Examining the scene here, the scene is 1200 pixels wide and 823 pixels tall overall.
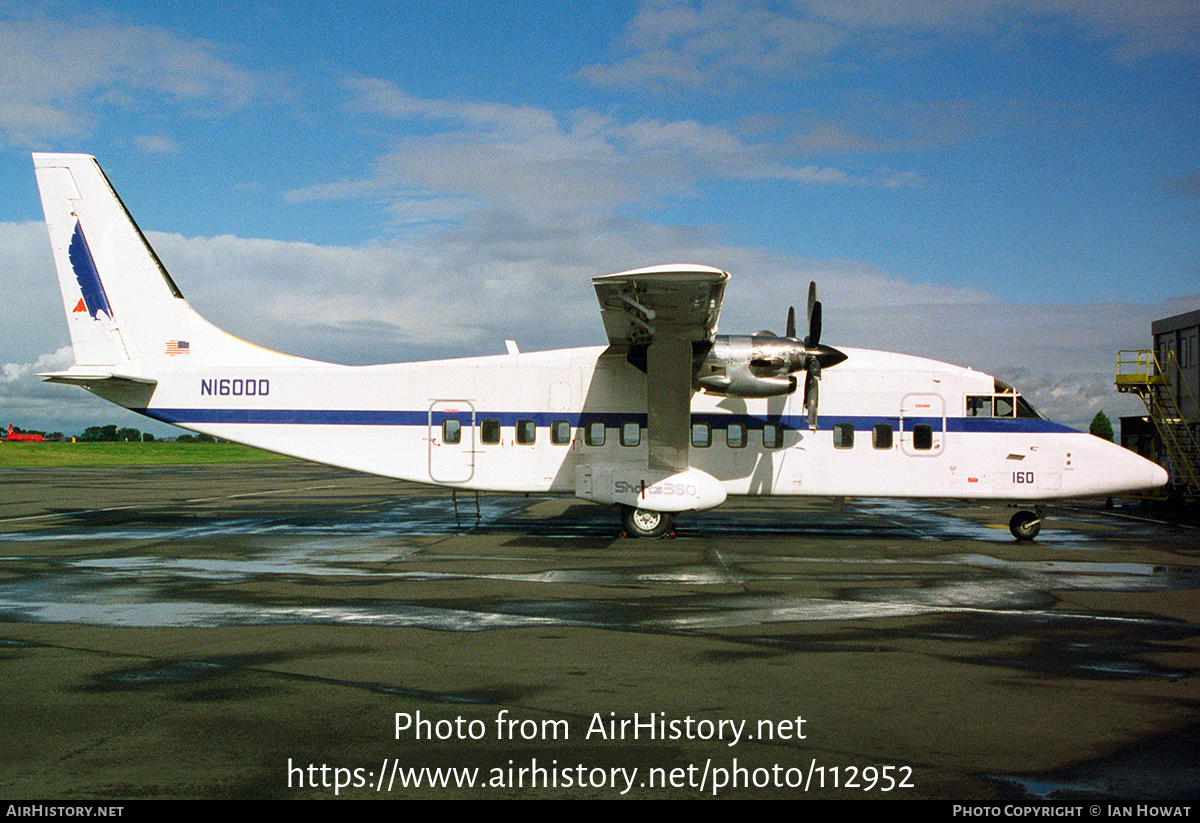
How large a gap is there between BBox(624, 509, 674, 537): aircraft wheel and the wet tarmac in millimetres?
1494

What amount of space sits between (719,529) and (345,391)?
8.96 meters

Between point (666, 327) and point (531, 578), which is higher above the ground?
point (666, 327)

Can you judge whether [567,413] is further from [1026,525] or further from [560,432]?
[1026,525]

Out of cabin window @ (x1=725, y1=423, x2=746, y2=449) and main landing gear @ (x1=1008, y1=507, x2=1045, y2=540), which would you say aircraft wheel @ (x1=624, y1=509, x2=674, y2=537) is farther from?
main landing gear @ (x1=1008, y1=507, x2=1045, y2=540)

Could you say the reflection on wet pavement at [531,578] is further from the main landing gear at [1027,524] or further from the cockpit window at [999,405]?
the cockpit window at [999,405]

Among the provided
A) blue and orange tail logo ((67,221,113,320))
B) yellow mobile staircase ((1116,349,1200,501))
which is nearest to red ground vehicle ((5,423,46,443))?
blue and orange tail logo ((67,221,113,320))

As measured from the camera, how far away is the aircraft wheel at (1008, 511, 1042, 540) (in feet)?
56.1

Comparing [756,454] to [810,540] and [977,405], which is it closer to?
[810,540]

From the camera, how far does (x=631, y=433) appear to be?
17.6m

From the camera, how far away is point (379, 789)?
4.56m

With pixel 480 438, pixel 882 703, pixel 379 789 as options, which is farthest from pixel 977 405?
pixel 379 789

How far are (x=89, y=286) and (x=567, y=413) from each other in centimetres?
1075

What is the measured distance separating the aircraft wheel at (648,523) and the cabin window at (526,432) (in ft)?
8.96

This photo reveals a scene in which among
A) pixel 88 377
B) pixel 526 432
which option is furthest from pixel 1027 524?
pixel 88 377
